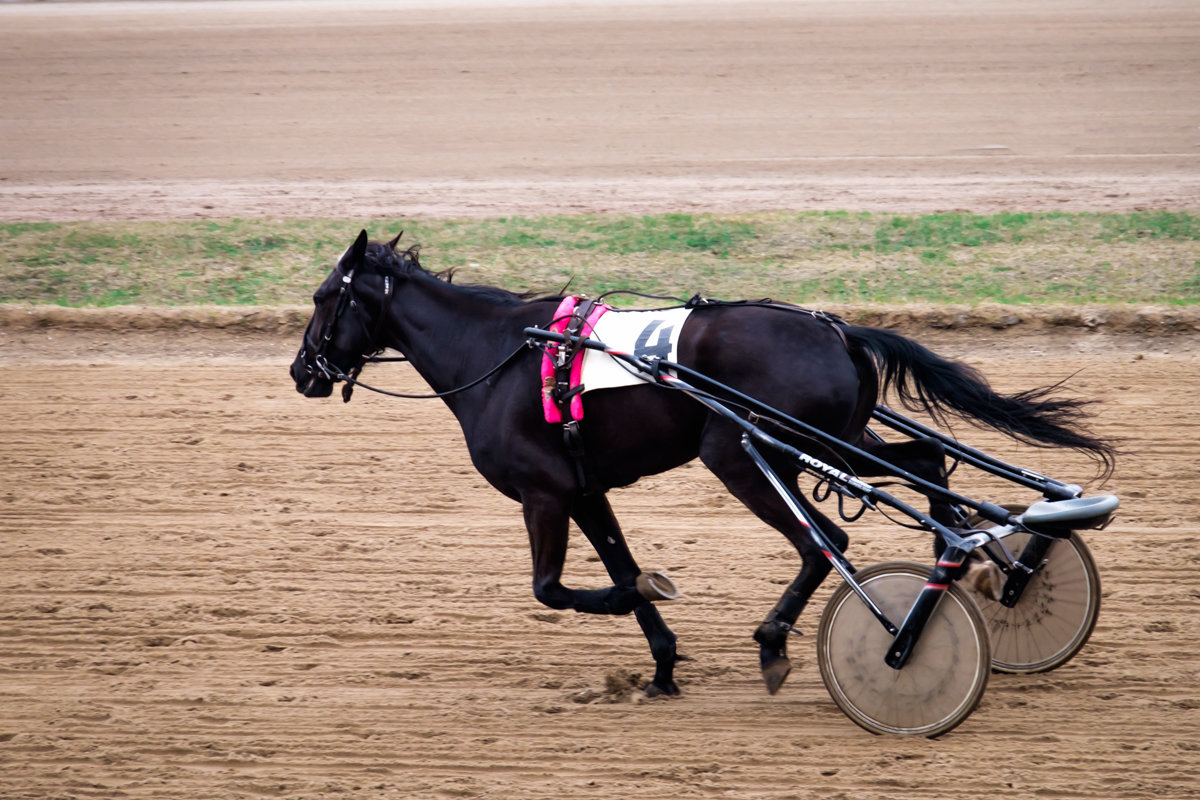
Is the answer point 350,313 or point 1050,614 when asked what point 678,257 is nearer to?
point 350,313

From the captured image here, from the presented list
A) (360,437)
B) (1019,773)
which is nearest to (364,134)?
(360,437)

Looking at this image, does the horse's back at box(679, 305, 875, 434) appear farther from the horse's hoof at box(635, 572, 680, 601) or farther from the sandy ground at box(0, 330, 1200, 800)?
the sandy ground at box(0, 330, 1200, 800)

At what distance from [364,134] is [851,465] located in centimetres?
1511

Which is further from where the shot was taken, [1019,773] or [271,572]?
[271,572]

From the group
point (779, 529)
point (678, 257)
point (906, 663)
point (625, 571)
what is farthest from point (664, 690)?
point (678, 257)

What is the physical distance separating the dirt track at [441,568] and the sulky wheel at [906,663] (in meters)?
0.11

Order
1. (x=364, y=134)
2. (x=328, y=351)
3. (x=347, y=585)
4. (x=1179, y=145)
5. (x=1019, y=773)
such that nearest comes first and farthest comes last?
(x=1019, y=773) → (x=328, y=351) → (x=347, y=585) → (x=1179, y=145) → (x=364, y=134)

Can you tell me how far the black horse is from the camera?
4777mm

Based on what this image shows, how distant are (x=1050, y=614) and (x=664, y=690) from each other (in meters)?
1.64

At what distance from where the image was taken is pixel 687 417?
492 centimetres

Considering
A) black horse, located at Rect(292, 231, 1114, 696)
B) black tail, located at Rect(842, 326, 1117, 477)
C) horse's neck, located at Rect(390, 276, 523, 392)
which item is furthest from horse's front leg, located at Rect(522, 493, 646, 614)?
black tail, located at Rect(842, 326, 1117, 477)

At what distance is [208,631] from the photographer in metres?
5.72

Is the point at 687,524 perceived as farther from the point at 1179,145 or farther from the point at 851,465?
the point at 1179,145

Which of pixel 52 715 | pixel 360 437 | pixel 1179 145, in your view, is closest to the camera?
pixel 52 715
